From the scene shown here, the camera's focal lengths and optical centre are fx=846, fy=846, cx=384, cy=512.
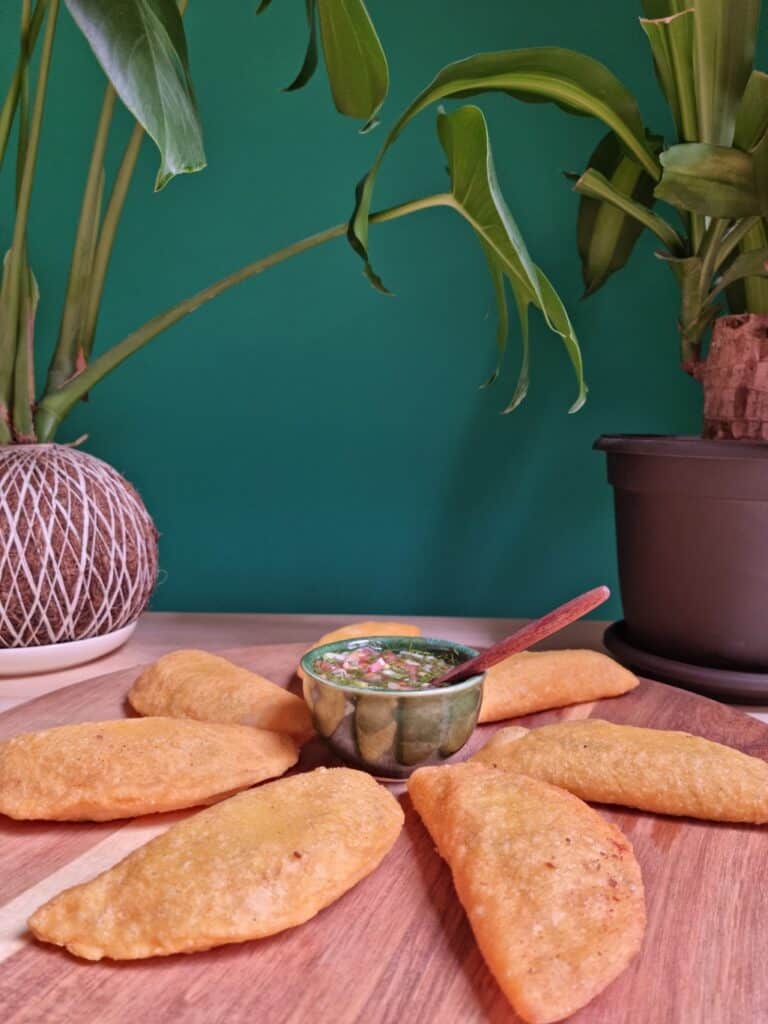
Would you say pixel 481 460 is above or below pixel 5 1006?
above

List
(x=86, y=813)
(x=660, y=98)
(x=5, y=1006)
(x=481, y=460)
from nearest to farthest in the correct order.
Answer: (x=5, y=1006), (x=86, y=813), (x=660, y=98), (x=481, y=460)

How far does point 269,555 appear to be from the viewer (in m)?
1.60

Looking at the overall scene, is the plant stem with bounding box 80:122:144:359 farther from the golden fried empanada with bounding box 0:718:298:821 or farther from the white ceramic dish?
the golden fried empanada with bounding box 0:718:298:821

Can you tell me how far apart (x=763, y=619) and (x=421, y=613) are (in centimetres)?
68

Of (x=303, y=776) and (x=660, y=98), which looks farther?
(x=660, y=98)

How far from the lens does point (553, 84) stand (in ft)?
3.67

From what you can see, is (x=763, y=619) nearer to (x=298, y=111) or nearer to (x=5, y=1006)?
(x=5, y=1006)

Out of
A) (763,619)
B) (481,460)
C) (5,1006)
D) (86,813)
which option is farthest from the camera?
(481,460)

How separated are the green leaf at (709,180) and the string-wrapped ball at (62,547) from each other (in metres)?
0.84

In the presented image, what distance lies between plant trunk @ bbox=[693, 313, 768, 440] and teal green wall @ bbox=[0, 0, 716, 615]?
0.36 m

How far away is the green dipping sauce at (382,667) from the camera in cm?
90

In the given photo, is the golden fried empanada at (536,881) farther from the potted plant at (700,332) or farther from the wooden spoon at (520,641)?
the potted plant at (700,332)

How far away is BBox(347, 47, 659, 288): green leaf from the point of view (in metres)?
1.09

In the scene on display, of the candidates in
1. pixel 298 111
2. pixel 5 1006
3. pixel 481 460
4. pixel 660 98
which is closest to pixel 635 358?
pixel 481 460
